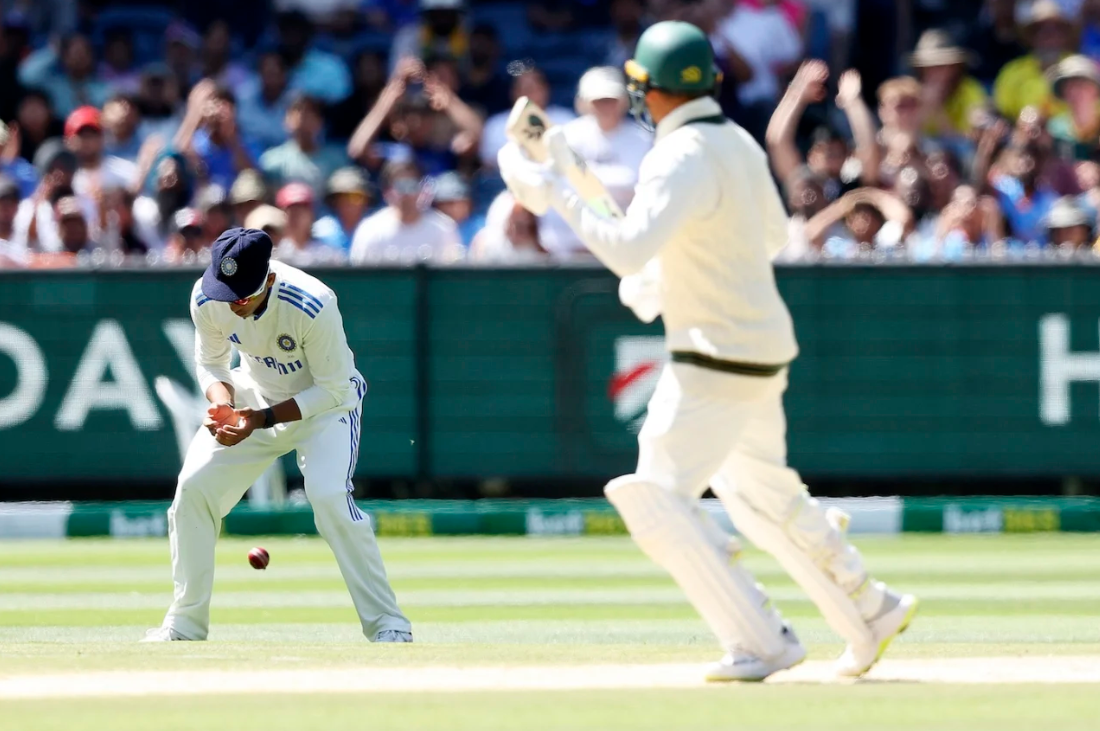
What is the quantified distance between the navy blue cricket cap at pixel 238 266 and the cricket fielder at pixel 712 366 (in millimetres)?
1998

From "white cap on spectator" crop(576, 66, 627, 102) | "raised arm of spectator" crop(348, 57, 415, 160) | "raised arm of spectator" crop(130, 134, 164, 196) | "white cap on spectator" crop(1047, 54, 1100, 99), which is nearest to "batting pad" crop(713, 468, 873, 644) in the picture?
"white cap on spectator" crop(576, 66, 627, 102)

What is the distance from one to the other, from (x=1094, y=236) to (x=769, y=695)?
30.5ft

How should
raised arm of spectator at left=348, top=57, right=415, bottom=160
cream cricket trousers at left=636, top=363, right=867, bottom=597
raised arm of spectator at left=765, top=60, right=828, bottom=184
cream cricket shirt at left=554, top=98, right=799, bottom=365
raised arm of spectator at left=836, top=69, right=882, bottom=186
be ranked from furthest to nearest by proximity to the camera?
raised arm of spectator at left=348, top=57, right=415, bottom=160 < raised arm of spectator at left=765, top=60, right=828, bottom=184 < raised arm of spectator at left=836, top=69, right=882, bottom=186 < cream cricket trousers at left=636, top=363, right=867, bottom=597 < cream cricket shirt at left=554, top=98, right=799, bottom=365

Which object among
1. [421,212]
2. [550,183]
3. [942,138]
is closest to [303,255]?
[421,212]

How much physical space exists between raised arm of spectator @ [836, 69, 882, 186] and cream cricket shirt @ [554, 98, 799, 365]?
903cm

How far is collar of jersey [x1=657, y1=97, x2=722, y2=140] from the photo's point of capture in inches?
251

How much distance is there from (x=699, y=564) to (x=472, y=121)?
34.2 feet

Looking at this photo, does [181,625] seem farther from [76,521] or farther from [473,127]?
[473,127]

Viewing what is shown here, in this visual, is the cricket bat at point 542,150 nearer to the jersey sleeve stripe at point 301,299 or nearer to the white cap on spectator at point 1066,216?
the jersey sleeve stripe at point 301,299

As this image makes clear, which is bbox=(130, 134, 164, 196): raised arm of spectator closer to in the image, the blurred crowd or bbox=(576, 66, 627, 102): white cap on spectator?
the blurred crowd

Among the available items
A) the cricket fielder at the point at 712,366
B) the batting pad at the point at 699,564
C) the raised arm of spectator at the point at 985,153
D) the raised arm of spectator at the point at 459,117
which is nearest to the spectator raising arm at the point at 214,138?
the raised arm of spectator at the point at 459,117

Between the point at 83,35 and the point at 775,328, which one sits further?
the point at 83,35

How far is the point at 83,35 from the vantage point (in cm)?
1852

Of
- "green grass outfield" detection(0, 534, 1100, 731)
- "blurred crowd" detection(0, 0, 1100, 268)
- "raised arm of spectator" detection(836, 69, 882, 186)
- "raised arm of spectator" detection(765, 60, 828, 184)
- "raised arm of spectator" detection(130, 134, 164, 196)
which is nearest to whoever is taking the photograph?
"green grass outfield" detection(0, 534, 1100, 731)
